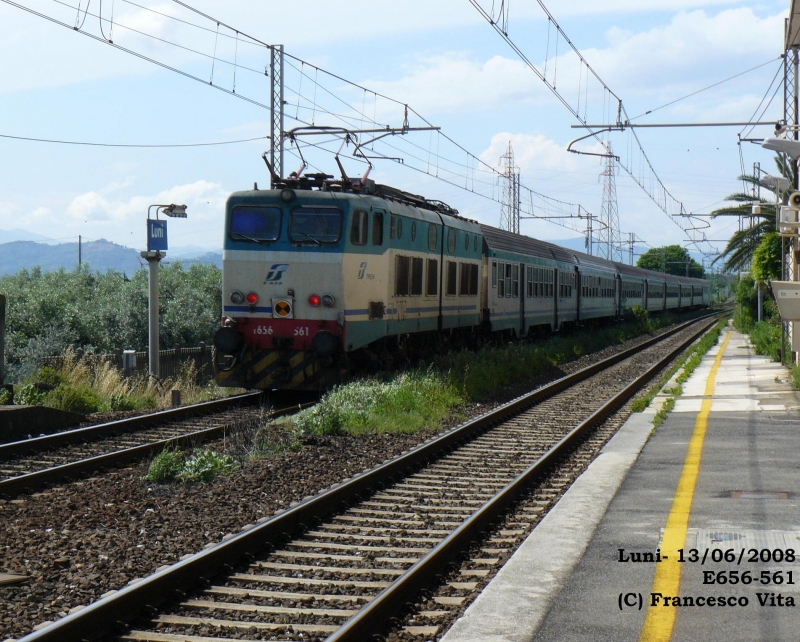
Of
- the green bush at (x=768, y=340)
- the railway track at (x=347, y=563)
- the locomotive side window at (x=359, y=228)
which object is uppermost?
the locomotive side window at (x=359, y=228)

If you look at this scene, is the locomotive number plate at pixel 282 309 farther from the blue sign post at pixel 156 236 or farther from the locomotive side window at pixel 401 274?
the blue sign post at pixel 156 236

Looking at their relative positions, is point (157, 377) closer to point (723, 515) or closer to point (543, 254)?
point (723, 515)

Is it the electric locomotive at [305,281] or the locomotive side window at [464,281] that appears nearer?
the electric locomotive at [305,281]

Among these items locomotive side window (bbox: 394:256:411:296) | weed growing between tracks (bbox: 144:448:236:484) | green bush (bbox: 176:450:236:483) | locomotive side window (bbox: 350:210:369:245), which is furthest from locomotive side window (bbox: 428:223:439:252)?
weed growing between tracks (bbox: 144:448:236:484)

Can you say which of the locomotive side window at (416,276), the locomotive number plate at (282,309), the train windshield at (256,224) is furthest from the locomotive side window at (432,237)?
the locomotive number plate at (282,309)

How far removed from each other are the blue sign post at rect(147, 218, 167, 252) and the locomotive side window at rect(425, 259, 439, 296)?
518 centimetres

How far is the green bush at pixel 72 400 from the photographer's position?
14.8m

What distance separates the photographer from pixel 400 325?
1800 centimetres

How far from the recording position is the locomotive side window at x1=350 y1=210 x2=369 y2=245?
625 inches

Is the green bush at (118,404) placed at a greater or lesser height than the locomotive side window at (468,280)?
lesser

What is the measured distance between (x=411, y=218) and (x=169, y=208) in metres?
5.30

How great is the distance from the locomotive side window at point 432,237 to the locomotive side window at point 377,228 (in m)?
2.83

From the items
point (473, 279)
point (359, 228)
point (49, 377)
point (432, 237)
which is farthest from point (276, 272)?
point (473, 279)

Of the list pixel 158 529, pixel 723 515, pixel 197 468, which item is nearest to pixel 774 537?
pixel 723 515
